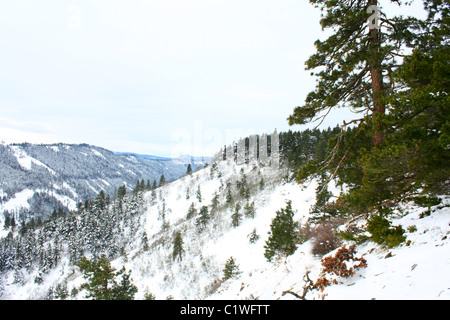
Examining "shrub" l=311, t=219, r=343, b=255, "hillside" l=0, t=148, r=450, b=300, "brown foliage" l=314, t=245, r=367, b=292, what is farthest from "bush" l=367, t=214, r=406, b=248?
"shrub" l=311, t=219, r=343, b=255

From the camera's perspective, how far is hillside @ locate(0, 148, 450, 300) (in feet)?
15.2

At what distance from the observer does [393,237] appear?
5.08 m

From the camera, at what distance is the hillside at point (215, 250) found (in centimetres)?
463

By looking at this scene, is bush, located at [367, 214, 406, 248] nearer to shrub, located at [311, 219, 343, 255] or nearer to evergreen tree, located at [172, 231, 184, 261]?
shrub, located at [311, 219, 343, 255]

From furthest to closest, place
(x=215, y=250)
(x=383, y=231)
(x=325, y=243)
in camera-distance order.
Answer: (x=215, y=250) → (x=325, y=243) → (x=383, y=231)

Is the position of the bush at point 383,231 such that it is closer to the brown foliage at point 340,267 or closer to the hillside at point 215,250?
the hillside at point 215,250

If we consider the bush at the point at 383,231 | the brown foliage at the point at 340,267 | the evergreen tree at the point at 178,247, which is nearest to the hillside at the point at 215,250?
the brown foliage at the point at 340,267

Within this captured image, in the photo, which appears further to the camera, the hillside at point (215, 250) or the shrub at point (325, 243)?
the shrub at point (325, 243)

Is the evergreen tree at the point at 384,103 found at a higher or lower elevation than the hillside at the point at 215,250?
higher

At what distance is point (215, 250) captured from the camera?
49.9m

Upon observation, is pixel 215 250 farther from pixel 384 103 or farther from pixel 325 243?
pixel 384 103

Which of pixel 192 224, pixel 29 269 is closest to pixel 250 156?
pixel 192 224

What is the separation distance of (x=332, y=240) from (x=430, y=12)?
7647mm

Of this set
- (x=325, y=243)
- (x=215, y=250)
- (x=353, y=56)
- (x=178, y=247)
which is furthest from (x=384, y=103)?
(x=178, y=247)
